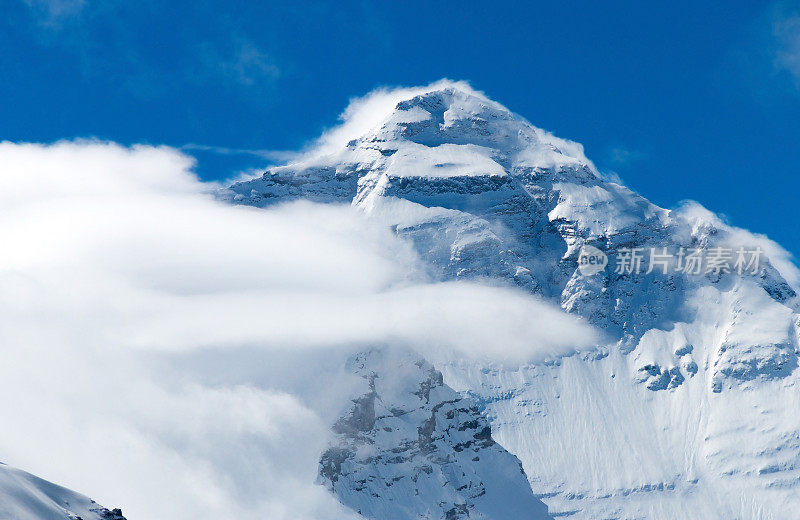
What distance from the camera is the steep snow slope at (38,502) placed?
168m

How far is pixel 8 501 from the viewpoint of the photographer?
6644 inches

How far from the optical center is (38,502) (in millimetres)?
174500

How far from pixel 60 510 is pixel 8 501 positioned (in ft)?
32.6

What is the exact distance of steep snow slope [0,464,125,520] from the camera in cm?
16850

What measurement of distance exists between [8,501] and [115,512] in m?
18.4

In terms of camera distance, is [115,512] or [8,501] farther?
[115,512]

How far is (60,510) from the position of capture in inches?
6959

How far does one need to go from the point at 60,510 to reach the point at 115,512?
8808 millimetres
